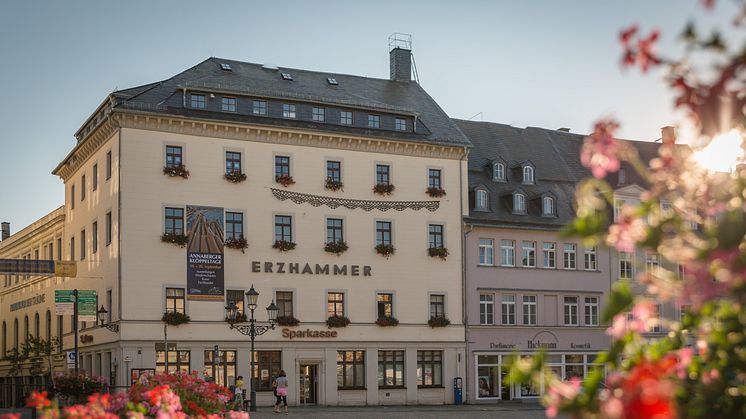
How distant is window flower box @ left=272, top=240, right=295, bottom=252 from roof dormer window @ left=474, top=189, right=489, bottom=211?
10037mm

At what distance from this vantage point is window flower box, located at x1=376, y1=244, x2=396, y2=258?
47.6m

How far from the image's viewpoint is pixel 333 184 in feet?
154

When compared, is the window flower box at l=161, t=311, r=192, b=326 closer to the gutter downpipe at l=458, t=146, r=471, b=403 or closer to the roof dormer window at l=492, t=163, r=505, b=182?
the gutter downpipe at l=458, t=146, r=471, b=403

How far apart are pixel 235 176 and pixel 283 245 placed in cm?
344

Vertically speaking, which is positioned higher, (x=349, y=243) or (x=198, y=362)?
(x=349, y=243)

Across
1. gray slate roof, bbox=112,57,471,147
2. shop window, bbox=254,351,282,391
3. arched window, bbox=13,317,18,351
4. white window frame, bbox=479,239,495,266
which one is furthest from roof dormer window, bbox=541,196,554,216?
arched window, bbox=13,317,18,351

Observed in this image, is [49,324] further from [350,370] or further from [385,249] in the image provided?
[385,249]

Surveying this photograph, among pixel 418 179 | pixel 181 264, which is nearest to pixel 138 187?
pixel 181 264

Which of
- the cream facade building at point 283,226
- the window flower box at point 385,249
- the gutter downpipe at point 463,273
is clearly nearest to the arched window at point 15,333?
the cream facade building at point 283,226

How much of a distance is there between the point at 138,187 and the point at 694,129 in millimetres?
39107

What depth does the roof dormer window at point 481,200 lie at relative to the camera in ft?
168

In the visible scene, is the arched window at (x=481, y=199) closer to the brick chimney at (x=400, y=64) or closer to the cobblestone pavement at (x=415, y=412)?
the brick chimney at (x=400, y=64)

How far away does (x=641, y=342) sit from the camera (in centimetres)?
579

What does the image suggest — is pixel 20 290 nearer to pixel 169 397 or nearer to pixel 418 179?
pixel 418 179
